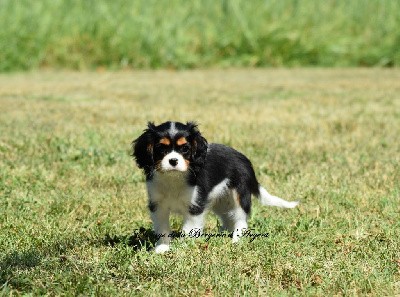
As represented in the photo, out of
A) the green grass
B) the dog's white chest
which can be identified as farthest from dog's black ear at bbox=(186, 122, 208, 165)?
the green grass

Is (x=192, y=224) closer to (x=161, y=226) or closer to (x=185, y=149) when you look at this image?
(x=161, y=226)

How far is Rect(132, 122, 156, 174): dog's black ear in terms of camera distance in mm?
5824

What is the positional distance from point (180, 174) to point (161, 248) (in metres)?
0.52

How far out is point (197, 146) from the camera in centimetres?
588

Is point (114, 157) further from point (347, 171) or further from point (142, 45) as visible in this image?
point (142, 45)

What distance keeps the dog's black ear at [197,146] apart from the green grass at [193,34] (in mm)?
12046

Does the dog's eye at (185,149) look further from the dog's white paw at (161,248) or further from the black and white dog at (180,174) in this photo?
the dog's white paw at (161,248)

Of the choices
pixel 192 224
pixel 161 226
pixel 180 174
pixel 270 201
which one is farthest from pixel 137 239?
pixel 270 201

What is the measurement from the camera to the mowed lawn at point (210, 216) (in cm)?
500

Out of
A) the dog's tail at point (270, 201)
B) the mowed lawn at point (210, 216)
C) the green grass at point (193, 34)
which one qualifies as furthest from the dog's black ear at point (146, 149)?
the green grass at point (193, 34)

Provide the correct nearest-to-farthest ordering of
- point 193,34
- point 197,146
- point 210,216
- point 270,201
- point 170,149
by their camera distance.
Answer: point 170,149 → point 197,146 → point 270,201 → point 210,216 → point 193,34

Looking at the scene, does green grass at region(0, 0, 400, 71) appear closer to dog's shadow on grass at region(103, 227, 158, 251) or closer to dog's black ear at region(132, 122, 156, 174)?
dog's shadow on grass at region(103, 227, 158, 251)

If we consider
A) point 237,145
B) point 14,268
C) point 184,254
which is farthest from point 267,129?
point 14,268

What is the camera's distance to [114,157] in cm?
892
